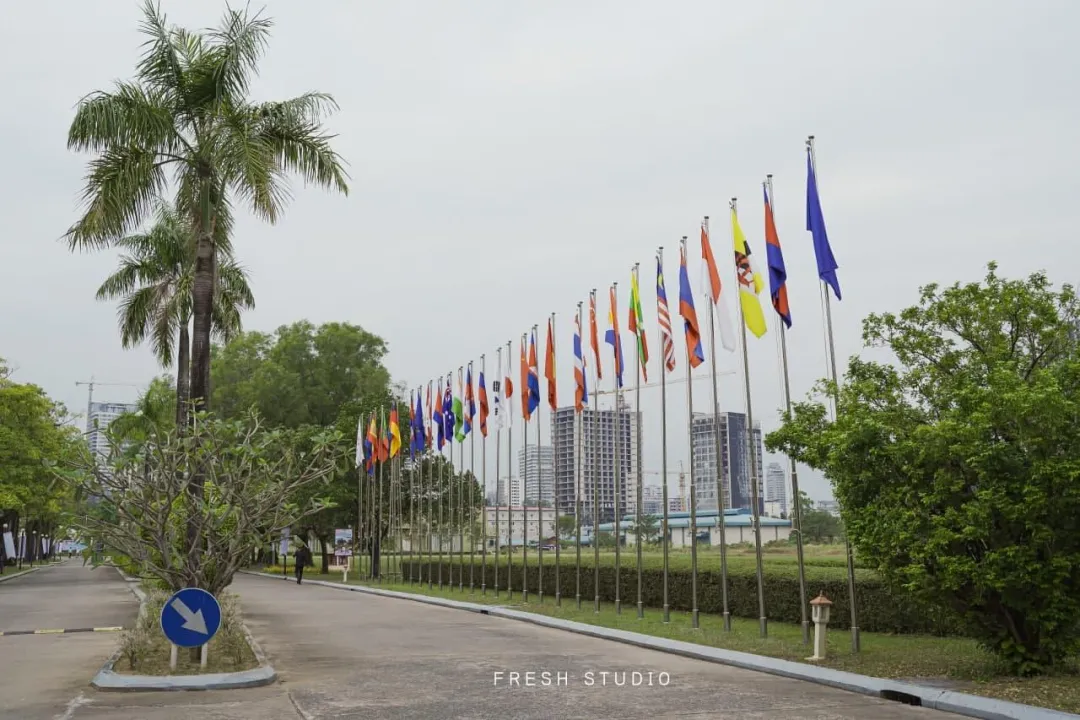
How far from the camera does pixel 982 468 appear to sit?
1148cm

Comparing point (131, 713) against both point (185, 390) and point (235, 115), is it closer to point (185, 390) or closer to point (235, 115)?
point (235, 115)

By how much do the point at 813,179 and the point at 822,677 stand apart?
8479 millimetres

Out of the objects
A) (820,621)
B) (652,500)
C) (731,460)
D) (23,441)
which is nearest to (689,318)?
(820,621)

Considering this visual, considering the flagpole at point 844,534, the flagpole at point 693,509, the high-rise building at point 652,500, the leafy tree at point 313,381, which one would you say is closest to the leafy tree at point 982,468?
the flagpole at point 844,534

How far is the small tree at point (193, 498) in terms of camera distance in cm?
1342

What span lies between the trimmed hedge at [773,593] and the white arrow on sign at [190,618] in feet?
29.1

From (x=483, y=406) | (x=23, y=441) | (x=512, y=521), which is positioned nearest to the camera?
(x=483, y=406)

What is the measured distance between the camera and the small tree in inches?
528

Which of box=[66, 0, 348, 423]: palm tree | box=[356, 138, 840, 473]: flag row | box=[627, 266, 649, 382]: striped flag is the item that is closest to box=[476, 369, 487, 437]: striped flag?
box=[356, 138, 840, 473]: flag row

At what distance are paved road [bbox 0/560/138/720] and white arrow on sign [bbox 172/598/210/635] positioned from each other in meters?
1.40

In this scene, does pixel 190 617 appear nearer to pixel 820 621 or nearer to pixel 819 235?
pixel 820 621

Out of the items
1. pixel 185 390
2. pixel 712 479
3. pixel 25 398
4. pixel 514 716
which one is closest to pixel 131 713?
pixel 514 716

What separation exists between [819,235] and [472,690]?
9.52m

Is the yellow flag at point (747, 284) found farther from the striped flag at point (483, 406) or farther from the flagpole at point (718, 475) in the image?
the striped flag at point (483, 406)
